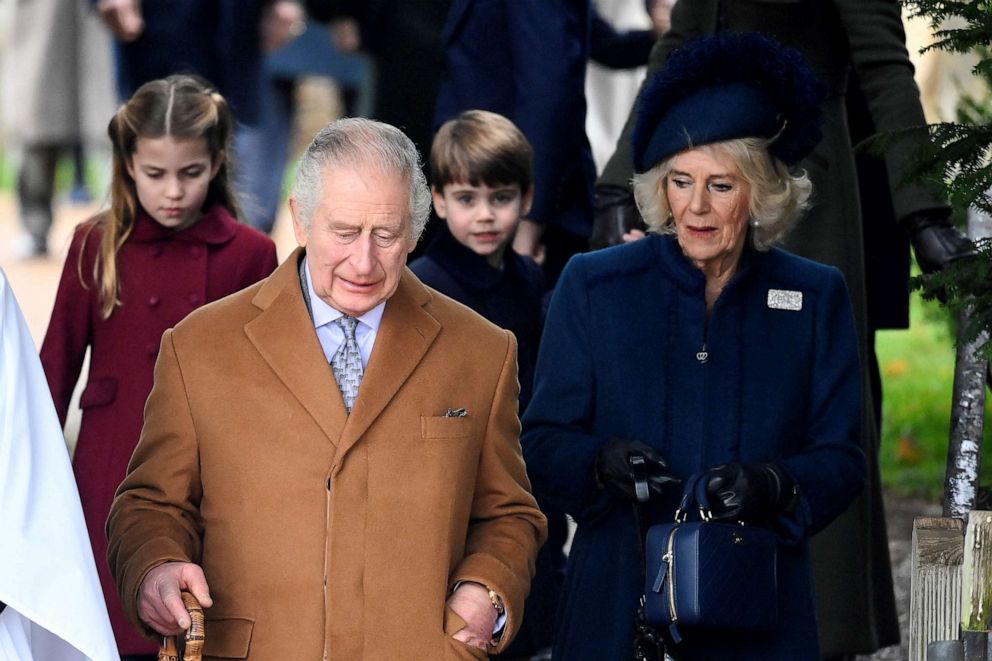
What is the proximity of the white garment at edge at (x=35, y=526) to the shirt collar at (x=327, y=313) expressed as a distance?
1.87 ft

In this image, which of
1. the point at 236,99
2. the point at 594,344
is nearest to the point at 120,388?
the point at 594,344

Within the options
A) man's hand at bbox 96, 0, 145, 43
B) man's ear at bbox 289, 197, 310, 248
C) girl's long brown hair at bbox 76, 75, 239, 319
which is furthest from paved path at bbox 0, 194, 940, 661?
man's ear at bbox 289, 197, 310, 248

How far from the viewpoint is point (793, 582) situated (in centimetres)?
438

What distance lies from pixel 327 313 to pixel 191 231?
64.4 inches

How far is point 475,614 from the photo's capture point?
3877mm

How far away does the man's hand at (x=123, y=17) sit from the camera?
9609mm

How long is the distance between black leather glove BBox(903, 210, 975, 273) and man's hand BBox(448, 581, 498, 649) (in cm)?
156

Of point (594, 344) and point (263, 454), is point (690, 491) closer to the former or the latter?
point (594, 344)

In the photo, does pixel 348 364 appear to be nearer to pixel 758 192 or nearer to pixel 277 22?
pixel 758 192

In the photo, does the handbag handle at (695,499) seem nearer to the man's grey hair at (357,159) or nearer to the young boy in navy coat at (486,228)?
the man's grey hair at (357,159)

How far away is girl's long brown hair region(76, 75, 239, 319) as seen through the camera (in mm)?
5465

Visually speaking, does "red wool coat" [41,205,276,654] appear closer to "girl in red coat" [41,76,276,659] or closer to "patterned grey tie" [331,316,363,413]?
"girl in red coat" [41,76,276,659]

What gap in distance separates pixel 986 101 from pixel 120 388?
3566mm

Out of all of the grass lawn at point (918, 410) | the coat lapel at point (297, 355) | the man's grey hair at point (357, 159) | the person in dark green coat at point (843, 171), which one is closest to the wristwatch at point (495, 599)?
the coat lapel at point (297, 355)
